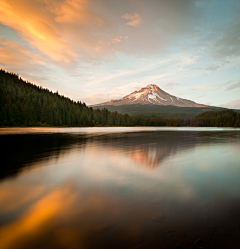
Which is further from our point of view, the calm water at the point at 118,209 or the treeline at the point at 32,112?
the treeline at the point at 32,112

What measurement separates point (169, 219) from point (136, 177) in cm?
464

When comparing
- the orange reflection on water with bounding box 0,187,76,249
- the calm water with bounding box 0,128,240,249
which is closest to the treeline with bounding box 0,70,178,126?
the calm water with bounding box 0,128,240,249

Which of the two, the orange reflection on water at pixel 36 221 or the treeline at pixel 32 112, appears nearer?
the orange reflection on water at pixel 36 221

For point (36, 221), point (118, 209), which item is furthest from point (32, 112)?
point (118, 209)

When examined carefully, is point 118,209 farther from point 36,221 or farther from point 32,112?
point 32,112

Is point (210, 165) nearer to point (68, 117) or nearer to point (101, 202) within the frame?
point (101, 202)

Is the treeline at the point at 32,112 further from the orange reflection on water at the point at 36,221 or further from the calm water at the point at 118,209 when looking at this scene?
the orange reflection on water at the point at 36,221

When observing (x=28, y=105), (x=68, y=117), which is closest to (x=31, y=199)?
(x=28, y=105)

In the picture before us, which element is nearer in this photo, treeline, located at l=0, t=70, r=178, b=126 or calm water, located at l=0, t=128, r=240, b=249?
calm water, located at l=0, t=128, r=240, b=249

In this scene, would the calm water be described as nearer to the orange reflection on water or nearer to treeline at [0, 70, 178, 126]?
the orange reflection on water

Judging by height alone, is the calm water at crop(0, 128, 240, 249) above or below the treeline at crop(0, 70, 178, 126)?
below

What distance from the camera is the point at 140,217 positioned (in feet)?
18.1

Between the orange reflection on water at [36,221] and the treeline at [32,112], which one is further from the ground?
the treeline at [32,112]

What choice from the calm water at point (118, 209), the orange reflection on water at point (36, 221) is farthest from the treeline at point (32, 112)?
the orange reflection on water at point (36, 221)
